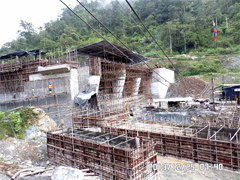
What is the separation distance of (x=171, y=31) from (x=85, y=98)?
3959 centimetres

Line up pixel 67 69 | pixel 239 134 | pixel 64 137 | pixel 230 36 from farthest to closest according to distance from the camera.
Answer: pixel 230 36
pixel 67 69
pixel 239 134
pixel 64 137

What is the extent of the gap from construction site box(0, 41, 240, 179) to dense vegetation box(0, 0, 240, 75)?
655 inches

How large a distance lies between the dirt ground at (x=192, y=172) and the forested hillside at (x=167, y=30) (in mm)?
33314

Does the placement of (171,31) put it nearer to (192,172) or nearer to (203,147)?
(203,147)

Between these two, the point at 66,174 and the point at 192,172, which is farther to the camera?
the point at 192,172

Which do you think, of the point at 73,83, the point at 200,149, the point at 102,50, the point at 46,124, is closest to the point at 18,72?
the point at 73,83

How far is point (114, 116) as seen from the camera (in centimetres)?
1731

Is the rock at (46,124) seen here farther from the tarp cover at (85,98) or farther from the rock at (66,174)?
the rock at (66,174)

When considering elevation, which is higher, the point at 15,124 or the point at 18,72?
the point at 18,72

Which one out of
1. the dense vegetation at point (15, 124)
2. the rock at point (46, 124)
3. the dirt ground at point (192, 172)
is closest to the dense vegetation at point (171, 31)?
the rock at point (46, 124)

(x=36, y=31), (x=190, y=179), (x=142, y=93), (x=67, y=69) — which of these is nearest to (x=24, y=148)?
(x=67, y=69)

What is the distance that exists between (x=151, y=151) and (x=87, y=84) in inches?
454

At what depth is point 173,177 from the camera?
307 inches

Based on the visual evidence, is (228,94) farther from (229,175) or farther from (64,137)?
(64,137)
